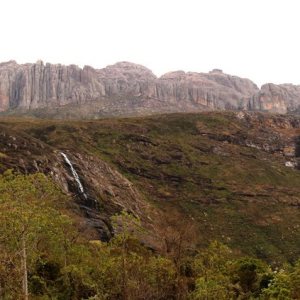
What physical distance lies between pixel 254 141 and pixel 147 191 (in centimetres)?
6874

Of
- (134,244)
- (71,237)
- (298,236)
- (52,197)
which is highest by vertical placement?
(52,197)

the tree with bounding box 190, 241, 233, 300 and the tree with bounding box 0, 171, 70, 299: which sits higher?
the tree with bounding box 0, 171, 70, 299

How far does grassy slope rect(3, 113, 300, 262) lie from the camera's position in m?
127

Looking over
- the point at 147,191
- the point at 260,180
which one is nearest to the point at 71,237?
the point at 147,191

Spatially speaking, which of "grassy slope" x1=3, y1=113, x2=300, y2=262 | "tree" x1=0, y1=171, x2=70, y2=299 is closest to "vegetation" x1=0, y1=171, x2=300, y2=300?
"tree" x1=0, y1=171, x2=70, y2=299

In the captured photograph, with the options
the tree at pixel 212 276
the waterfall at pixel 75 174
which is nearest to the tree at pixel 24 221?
the tree at pixel 212 276

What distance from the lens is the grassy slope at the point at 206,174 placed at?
126562mm

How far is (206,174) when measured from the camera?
15925 cm

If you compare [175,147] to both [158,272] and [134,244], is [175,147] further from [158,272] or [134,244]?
[158,272]

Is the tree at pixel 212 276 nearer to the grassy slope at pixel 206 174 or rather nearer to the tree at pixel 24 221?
the tree at pixel 24 221

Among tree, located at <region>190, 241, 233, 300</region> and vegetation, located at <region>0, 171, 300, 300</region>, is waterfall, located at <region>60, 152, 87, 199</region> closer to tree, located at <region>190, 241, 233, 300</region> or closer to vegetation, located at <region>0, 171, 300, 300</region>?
vegetation, located at <region>0, 171, 300, 300</region>

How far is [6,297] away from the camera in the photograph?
33219 mm

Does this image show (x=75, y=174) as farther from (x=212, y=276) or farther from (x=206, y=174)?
(x=212, y=276)

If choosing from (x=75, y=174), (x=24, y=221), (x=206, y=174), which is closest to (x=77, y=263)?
(x=24, y=221)
